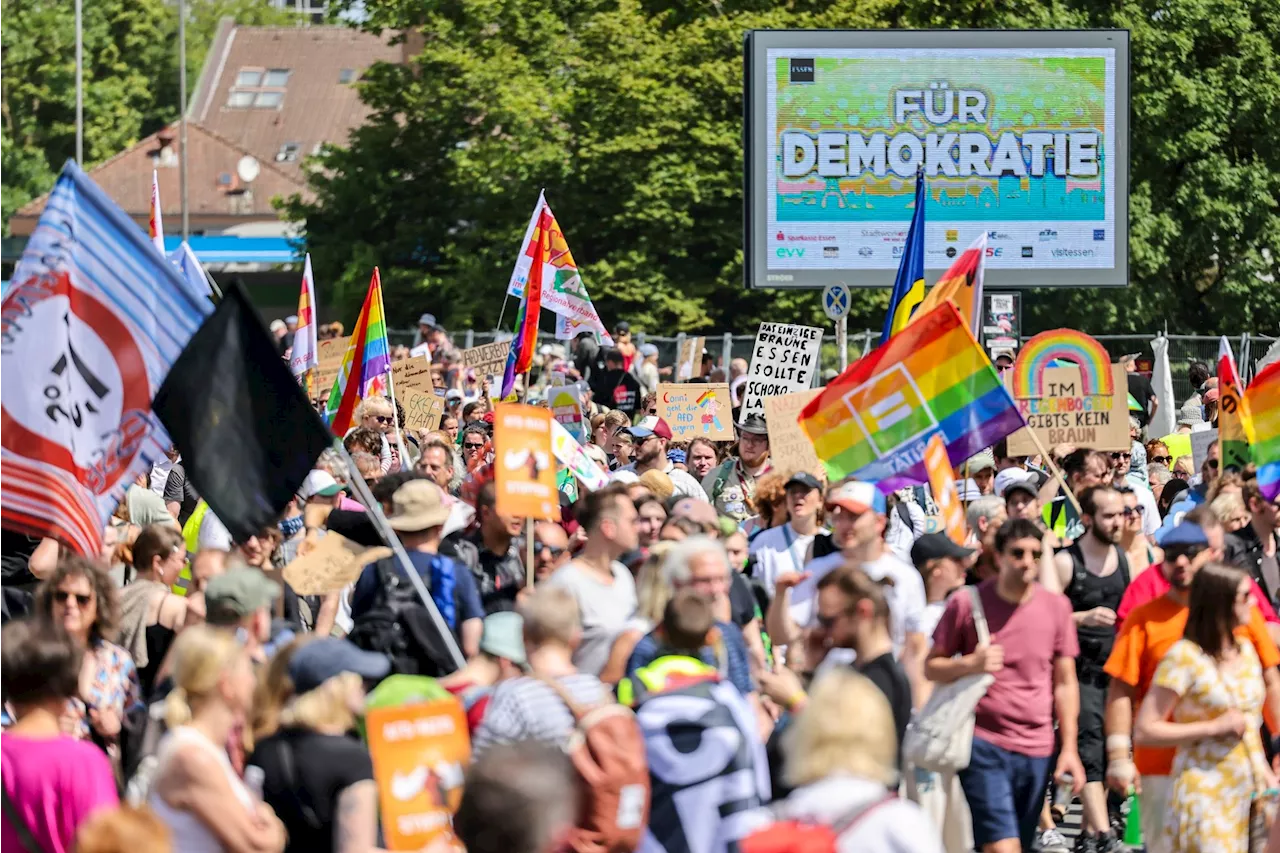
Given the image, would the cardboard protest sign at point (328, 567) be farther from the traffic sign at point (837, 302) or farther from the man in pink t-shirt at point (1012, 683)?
the traffic sign at point (837, 302)

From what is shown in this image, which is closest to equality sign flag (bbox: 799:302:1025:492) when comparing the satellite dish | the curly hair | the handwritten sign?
the curly hair

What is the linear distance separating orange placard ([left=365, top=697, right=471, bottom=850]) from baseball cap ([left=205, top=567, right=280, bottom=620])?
3.17ft

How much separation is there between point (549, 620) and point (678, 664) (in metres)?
0.37

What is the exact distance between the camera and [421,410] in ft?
53.9

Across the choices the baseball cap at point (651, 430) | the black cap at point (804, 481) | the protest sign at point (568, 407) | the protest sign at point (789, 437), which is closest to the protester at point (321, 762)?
the black cap at point (804, 481)

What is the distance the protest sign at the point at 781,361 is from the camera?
53.4 ft

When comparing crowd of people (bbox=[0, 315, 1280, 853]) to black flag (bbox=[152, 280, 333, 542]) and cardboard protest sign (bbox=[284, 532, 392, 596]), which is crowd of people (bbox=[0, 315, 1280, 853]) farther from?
black flag (bbox=[152, 280, 333, 542])

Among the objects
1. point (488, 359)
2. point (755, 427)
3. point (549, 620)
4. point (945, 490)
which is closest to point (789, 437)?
point (755, 427)

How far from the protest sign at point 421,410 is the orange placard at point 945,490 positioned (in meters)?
6.73

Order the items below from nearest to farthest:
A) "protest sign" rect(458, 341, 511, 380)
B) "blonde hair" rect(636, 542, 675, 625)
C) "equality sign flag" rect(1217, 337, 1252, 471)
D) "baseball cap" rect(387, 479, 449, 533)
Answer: "blonde hair" rect(636, 542, 675, 625) < "baseball cap" rect(387, 479, 449, 533) < "equality sign flag" rect(1217, 337, 1252, 471) < "protest sign" rect(458, 341, 511, 380)

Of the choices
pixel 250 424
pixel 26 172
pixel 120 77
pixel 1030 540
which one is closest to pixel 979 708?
pixel 1030 540

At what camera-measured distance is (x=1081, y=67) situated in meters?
23.6

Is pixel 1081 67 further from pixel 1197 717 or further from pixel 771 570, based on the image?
pixel 1197 717

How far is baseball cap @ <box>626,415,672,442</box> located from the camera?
1378cm
